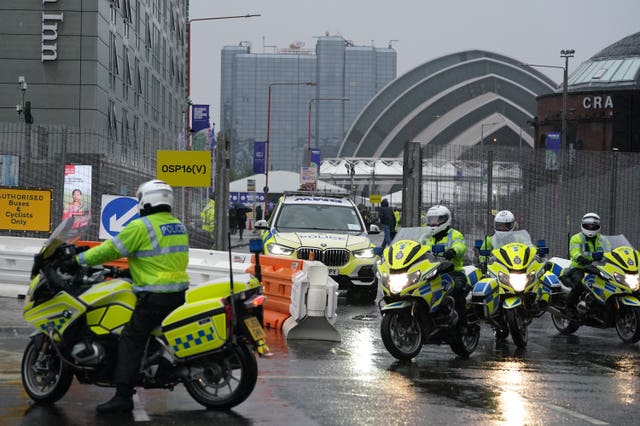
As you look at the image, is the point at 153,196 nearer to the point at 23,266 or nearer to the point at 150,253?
the point at 150,253

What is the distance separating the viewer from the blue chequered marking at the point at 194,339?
8.31m

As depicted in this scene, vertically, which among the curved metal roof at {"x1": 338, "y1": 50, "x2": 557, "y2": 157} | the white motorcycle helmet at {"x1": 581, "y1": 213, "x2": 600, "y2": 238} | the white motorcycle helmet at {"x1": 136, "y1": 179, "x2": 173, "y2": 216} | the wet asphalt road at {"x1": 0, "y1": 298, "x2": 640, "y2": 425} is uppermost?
the curved metal roof at {"x1": 338, "y1": 50, "x2": 557, "y2": 157}

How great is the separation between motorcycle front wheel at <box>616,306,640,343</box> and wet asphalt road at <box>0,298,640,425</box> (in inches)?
25.5

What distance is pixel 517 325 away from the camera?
44.9 ft

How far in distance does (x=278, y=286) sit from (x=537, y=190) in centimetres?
1150

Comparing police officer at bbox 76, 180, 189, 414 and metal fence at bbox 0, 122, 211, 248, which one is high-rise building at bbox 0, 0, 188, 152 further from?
police officer at bbox 76, 180, 189, 414

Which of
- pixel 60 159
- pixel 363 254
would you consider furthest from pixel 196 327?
pixel 60 159

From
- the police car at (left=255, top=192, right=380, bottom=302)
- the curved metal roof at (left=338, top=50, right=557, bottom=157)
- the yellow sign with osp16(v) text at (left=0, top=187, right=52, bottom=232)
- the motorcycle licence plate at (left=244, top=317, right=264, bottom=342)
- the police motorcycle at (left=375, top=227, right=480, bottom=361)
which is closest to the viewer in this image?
the motorcycle licence plate at (left=244, top=317, right=264, bottom=342)

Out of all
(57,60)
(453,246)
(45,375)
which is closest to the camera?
(45,375)

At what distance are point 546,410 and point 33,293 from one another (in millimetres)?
3877

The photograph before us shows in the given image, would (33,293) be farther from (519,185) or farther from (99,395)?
(519,185)

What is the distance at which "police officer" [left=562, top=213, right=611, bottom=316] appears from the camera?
603 inches

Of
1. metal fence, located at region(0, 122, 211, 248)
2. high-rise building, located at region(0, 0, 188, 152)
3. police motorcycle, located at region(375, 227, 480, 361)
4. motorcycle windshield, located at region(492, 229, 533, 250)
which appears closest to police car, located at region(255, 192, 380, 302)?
metal fence, located at region(0, 122, 211, 248)

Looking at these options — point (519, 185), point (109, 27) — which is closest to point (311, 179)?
point (109, 27)
